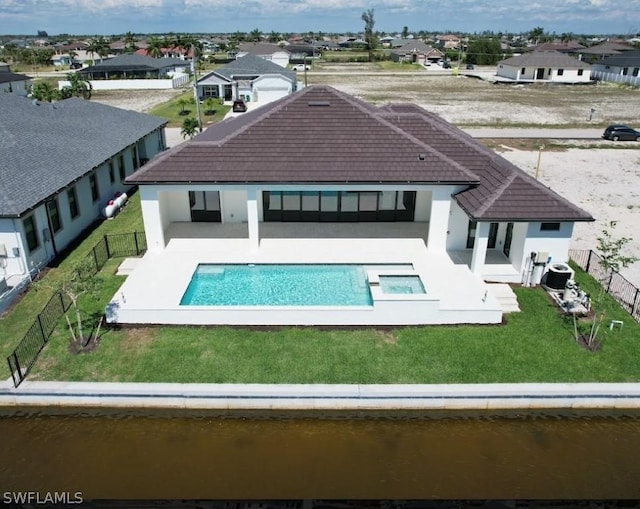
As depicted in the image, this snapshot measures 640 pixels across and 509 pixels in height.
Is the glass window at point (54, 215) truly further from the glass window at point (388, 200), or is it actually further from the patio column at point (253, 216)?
the glass window at point (388, 200)

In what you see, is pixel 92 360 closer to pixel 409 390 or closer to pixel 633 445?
pixel 409 390

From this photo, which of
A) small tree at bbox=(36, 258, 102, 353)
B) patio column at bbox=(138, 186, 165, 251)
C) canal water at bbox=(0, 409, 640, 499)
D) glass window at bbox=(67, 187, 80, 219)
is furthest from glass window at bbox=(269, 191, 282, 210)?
canal water at bbox=(0, 409, 640, 499)

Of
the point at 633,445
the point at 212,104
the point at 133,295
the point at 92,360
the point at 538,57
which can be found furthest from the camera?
the point at 538,57

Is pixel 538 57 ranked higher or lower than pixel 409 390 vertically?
higher

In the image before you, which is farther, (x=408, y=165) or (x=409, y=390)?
(x=408, y=165)

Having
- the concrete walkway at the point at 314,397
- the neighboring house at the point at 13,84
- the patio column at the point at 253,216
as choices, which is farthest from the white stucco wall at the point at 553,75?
the concrete walkway at the point at 314,397

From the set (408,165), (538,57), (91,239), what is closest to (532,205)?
(408,165)

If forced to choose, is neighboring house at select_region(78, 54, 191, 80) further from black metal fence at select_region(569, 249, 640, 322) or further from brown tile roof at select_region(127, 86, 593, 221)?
black metal fence at select_region(569, 249, 640, 322)
